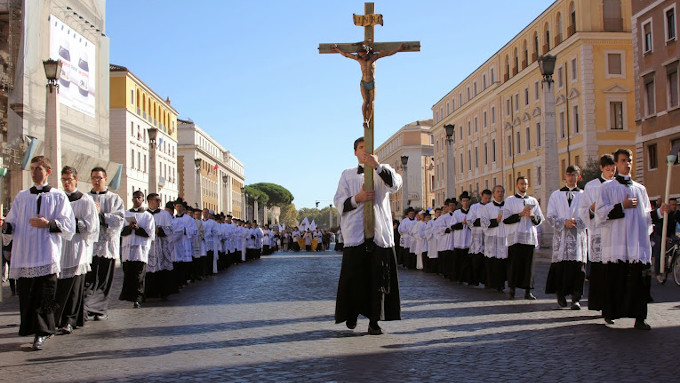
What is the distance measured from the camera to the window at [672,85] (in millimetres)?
36031

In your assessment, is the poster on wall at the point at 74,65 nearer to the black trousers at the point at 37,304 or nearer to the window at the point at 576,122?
the window at the point at 576,122

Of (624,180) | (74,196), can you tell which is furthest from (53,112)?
(624,180)

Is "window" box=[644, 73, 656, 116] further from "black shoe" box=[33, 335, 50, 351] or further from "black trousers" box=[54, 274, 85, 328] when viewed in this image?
"black shoe" box=[33, 335, 50, 351]

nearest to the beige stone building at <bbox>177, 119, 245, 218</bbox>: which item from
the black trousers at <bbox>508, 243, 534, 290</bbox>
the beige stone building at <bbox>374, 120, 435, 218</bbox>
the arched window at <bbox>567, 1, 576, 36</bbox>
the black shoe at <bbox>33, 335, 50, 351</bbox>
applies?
the beige stone building at <bbox>374, 120, 435, 218</bbox>

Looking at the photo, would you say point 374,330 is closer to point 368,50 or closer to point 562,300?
point 368,50

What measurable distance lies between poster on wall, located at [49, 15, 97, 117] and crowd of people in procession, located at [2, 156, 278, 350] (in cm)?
2535

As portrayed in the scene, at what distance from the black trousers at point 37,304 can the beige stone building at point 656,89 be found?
32268 mm

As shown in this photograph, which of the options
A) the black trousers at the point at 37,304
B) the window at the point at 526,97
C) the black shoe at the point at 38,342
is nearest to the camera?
the black shoe at the point at 38,342

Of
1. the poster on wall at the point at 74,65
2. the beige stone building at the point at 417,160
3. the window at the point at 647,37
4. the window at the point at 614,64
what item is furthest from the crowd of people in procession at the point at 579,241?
the beige stone building at the point at 417,160

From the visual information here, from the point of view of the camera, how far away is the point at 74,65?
40.7 m

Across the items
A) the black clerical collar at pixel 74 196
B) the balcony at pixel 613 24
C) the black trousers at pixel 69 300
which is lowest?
the black trousers at pixel 69 300

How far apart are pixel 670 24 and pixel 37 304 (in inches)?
1369

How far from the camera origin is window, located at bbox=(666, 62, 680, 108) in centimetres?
3603

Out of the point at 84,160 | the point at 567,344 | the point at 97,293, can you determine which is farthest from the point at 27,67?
the point at 567,344
